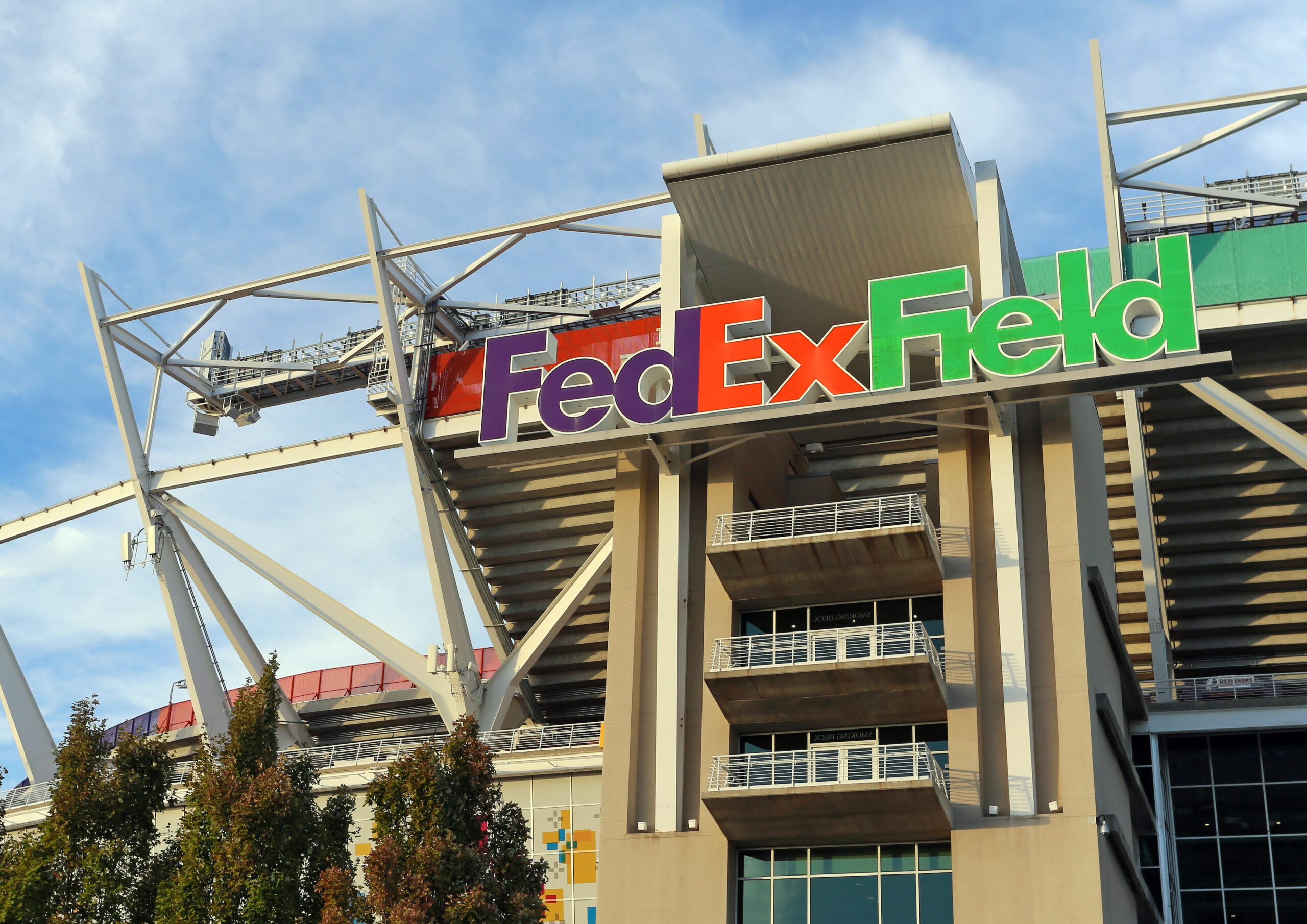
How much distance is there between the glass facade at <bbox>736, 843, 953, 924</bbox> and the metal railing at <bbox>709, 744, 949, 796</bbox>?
180 centimetres

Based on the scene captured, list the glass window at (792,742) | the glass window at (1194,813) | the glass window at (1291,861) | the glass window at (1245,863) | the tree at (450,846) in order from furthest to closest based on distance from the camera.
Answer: the glass window at (1194,813), the glass window at (1245,863), the glass window at (1291,861), the glass window at (792,742), the tree at (450,846)

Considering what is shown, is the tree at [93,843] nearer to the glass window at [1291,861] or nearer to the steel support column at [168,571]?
the steel support column at [168,571]

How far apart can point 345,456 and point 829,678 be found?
2436cm

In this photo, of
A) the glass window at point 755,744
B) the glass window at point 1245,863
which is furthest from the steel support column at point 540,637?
the glass window at point 1245,863

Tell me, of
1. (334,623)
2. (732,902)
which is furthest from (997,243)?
(334,623)

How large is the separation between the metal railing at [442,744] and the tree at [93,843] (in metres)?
Answer: 11.6

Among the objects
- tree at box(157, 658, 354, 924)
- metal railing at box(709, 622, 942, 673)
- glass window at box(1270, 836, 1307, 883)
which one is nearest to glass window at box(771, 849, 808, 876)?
metal railing at box(709, 622, 942, 673)

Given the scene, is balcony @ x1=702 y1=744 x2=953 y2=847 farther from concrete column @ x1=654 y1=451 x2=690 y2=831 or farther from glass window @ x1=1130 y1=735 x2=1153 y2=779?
glass window @ x1=1130 y1=735 x2=1153 y2=779

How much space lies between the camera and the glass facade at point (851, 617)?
125 feet

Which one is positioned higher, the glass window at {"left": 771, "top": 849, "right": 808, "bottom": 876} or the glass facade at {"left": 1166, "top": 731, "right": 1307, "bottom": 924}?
the glass facade at {"left": 1166, "top": 731, "right": 1307, "bottom": 924}

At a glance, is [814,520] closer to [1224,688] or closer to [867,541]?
[867,541]

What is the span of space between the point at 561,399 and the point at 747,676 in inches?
385

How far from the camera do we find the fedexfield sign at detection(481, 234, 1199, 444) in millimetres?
36406

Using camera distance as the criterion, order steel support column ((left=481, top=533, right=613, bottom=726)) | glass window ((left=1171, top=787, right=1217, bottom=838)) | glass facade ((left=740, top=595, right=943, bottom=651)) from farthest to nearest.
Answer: steel support column ((left=481, top=533, right=613, bottom=726))
glass window ((left=1171, top=787, right=1217, bottom=838))
glass facade ((left=740, top=595, right=943, bottom=651))
